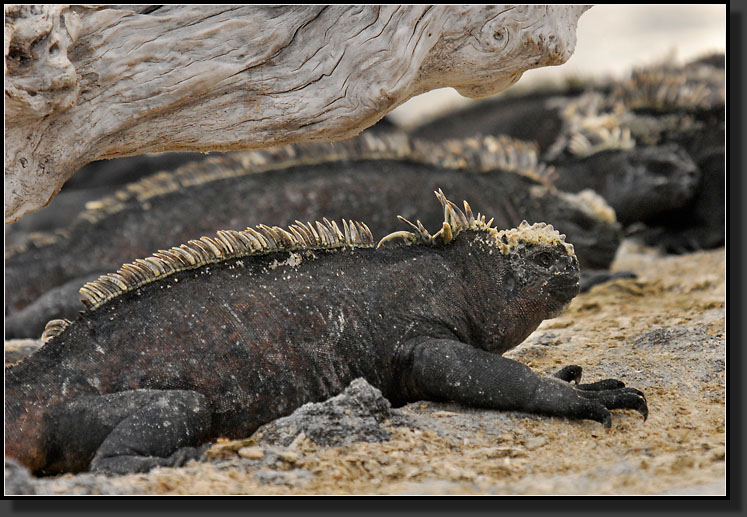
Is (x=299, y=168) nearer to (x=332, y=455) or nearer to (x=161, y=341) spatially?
(x=161, y=341)

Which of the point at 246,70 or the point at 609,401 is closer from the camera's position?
the point at 609,401

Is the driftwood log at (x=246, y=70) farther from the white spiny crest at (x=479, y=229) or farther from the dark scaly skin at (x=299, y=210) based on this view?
the dark scaly skin at (x=299, y=210)

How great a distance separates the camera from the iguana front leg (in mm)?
4105

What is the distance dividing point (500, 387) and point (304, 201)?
3723mm

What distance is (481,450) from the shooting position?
12.6 feet

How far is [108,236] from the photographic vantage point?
7742 mm

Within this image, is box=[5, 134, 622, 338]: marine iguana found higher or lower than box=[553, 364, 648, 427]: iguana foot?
higher

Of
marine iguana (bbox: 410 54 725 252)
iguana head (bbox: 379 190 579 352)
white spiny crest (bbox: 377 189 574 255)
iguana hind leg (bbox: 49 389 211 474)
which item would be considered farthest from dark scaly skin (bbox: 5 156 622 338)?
iguana hind leg (bbox: 49 389 211 474)

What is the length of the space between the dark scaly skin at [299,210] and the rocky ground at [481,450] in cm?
266

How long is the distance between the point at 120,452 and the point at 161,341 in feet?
2.09

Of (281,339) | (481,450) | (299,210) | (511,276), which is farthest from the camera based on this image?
(299,210)

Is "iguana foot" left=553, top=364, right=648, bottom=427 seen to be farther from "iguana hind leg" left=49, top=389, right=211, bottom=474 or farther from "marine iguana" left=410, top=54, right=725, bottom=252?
"marine iguana" left=410, top=54, right=725, bottom=252

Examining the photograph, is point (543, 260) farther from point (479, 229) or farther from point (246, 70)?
point (246, 70)

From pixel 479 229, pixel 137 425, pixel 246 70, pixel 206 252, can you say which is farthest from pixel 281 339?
pixel 246 70
